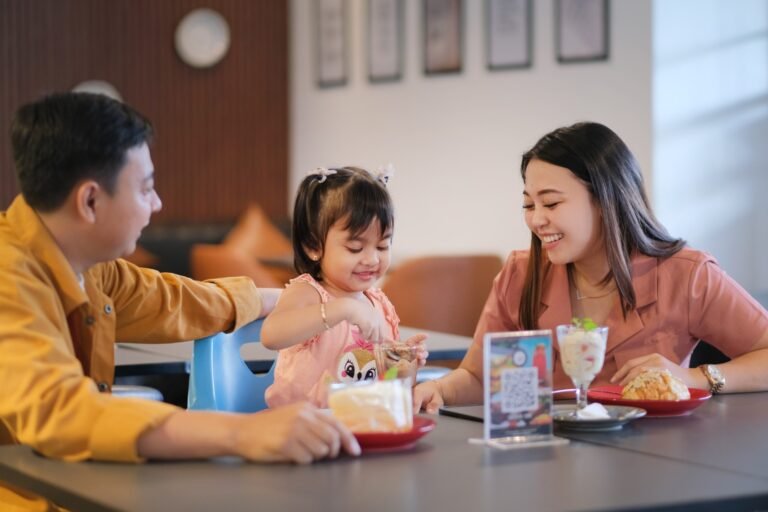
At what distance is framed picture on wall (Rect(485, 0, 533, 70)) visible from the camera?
7.05m

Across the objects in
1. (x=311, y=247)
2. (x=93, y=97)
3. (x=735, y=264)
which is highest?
(x=93, y=97)

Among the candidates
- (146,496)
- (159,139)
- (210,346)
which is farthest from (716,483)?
(159,139)

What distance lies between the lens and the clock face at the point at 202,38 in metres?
8.67

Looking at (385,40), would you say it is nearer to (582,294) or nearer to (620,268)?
(582,294)

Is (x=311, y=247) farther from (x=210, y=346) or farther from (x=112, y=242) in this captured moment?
(x=112, y=242)

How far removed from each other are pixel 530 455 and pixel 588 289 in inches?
39.1

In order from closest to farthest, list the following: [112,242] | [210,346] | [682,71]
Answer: [112,242]
[210,346]
[682,71]

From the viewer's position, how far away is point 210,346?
249 centimetres

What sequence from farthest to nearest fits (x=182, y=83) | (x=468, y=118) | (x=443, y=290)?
1. (x=182, y=83)
2. (x=468, y=118)
3. (x=443, y=290)

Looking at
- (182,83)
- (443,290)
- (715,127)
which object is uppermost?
(182,83)

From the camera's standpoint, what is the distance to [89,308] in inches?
76.7

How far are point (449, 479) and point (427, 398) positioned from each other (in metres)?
0.77

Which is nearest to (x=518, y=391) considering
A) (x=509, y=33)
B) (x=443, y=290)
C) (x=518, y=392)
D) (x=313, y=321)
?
(x=518, y=392)

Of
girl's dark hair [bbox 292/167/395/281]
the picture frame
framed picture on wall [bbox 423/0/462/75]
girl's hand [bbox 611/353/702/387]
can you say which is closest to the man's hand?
girl's hand [bbox 611/353/702/387]
